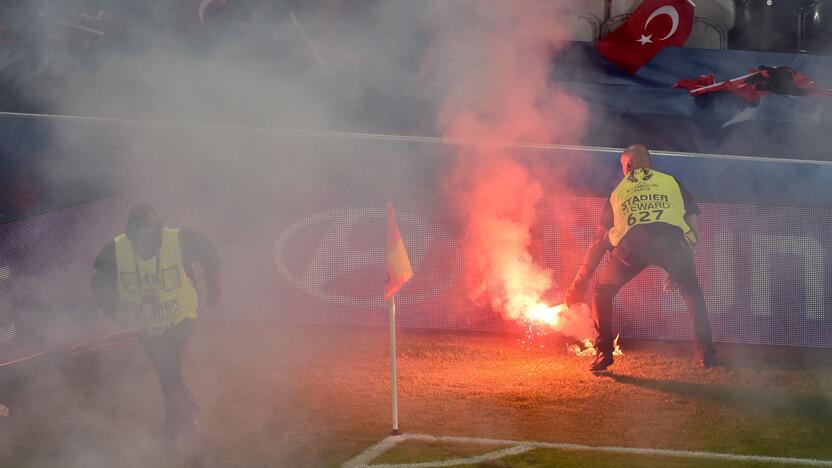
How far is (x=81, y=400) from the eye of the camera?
517 cm

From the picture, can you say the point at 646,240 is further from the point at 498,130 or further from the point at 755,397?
the point at 498,130

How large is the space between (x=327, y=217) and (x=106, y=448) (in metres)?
2.70

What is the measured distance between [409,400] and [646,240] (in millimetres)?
1717

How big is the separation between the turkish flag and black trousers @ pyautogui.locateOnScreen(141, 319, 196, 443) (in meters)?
4.90

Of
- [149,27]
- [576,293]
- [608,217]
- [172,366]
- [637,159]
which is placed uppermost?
[149,27]

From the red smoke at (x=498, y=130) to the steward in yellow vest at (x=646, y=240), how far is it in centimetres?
84

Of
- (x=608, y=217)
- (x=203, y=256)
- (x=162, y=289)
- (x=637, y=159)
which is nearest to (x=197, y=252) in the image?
(x=203, y=256)

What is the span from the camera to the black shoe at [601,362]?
5582 millimetres

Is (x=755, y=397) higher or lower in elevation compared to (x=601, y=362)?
lower

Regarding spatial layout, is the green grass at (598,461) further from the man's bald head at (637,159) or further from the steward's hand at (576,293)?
the man's bald head at (637,159)

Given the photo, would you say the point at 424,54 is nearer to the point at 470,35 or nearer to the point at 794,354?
the point at 470,35

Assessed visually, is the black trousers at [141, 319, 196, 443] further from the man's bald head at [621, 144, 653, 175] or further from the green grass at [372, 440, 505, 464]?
the man's bald head at [621, 144, 653, 175]

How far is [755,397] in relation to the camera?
5105 millimetres

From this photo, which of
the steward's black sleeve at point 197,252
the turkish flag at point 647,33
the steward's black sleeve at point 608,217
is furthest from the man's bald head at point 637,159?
the steward's black sleeve at point 197,252
